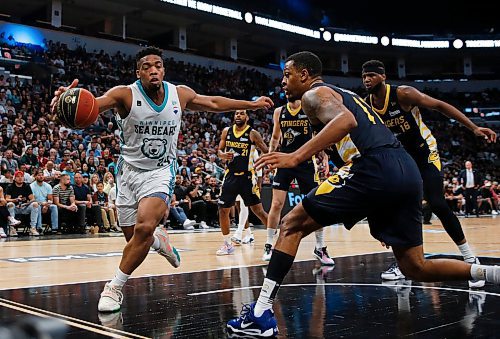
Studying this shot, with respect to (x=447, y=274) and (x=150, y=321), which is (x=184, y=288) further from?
(x=447, y=274)

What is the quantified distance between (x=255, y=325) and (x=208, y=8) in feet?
86.7

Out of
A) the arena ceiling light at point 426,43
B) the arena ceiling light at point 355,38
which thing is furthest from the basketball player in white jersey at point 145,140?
the arena ceiling light at point 426,43

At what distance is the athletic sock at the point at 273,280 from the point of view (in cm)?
316

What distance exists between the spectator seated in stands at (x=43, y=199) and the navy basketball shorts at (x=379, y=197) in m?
9.21

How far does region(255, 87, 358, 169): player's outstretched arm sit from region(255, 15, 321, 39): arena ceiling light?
91.8 feet

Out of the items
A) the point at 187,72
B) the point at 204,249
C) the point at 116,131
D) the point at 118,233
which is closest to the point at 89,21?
the point at 187,72

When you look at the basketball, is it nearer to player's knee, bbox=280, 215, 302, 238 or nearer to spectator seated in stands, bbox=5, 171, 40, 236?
player's knee, bbox=280, 215, 302, 238

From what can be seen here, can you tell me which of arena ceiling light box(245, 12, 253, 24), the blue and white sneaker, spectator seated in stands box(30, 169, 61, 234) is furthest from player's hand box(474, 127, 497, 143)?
arena ceiling light box(245, 12, 253, 24)

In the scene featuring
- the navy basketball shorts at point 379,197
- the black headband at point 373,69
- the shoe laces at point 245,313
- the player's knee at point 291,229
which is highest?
the black headband at point 373,69

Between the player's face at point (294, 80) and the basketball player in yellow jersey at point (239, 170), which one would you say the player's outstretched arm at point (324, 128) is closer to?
the player's face at point (294, 80)

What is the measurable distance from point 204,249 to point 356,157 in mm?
5257

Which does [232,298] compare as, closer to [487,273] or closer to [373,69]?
[487,273]

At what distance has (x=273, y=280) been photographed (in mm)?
3191

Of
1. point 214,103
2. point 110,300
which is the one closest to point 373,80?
point 214,103
